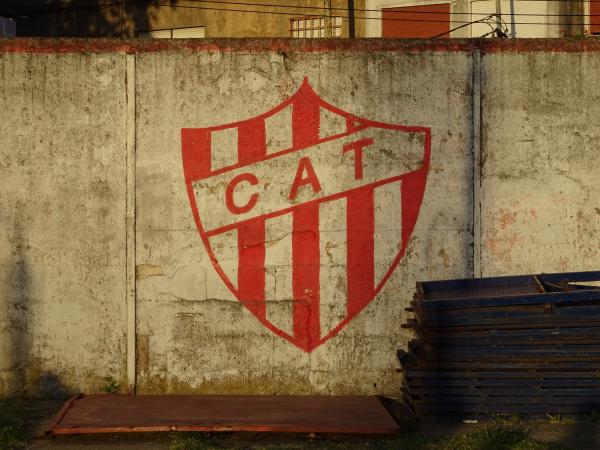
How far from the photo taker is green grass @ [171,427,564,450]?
249 inches

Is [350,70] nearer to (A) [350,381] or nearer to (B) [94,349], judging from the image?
(A) [350,381]

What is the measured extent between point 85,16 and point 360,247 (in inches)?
669

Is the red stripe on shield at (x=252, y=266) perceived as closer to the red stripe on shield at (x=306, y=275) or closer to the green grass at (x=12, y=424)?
the red stripe on shield at (x=306, y=275)

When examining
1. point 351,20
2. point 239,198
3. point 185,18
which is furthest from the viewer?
point 185,18

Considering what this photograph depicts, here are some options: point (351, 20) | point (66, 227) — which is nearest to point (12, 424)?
point (66, 227)

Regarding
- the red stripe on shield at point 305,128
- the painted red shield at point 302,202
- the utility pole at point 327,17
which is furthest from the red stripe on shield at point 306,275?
the utility pole at point 327,17

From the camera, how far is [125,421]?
6852 mm

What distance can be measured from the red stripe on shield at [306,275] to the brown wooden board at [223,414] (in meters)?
0.56

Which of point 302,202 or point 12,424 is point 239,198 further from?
point 12,424

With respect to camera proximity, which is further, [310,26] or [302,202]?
[310,26]

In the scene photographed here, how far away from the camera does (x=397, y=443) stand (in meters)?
6.51

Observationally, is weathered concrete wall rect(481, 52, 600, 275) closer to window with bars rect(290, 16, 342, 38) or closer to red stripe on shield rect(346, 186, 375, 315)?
red stripe on shield rect(346, 186, 375, 315)

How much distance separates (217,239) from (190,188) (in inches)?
19.5

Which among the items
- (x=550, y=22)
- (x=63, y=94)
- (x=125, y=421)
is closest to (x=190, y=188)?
(x=63, y=94)
